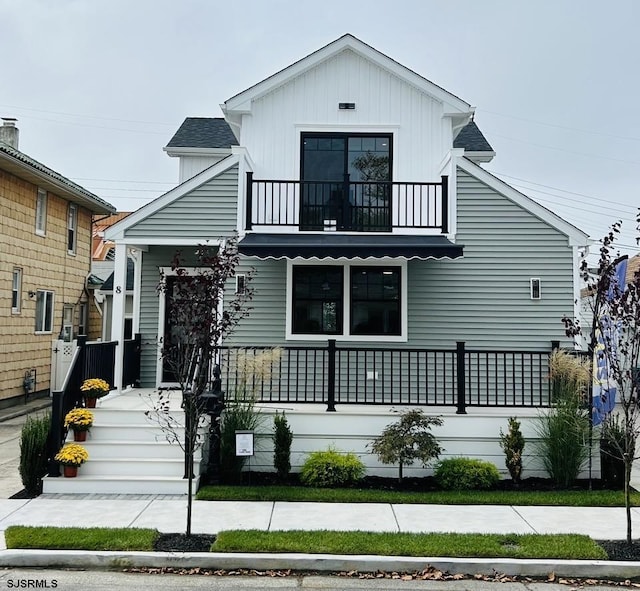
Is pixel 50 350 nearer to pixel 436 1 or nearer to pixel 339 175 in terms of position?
pixel 339 175

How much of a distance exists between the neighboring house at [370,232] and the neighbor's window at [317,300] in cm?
3

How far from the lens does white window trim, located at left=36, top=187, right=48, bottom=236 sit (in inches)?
650

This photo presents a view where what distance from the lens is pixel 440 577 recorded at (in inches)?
214

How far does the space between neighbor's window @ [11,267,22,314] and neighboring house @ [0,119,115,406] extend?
0.02 meters

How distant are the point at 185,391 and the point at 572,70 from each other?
2059 centimetres

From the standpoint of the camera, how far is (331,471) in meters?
8.09

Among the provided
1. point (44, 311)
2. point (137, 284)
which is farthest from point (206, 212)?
point (44, 311)

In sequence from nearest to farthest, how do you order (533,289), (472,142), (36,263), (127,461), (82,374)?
1. (127,461)
2. (82,374)
3. (533,289)
4. (472,142)
5. (36,263)

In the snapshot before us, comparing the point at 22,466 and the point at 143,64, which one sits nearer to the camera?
the point at 22,466

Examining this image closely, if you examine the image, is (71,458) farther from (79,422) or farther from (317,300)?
(317,300)

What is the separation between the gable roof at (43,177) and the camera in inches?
552

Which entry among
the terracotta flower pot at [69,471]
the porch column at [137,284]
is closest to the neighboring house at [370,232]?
the porch column at [137,284]

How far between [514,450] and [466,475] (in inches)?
32.8

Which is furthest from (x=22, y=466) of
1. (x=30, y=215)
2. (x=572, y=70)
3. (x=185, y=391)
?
(x=572, y=70)
